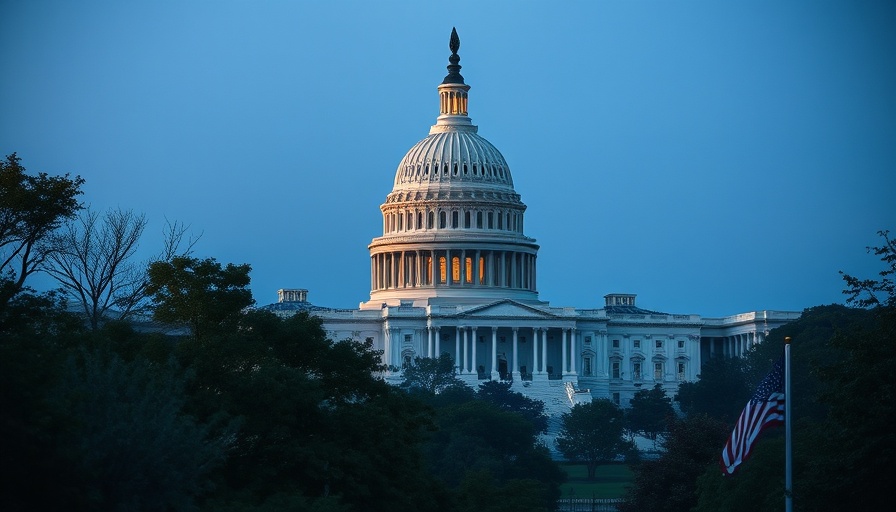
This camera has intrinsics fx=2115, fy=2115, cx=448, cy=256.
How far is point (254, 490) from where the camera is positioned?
62938 mm

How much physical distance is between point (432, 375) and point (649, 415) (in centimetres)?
2155

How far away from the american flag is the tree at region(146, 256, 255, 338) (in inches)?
732

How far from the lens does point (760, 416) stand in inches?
2345

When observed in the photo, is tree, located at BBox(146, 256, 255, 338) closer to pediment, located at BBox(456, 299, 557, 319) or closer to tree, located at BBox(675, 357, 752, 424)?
tree, located at BBox(675, 357, 752, 424)

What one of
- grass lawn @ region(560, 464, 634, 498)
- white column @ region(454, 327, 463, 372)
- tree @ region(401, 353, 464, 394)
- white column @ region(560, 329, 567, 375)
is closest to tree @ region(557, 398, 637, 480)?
grass lawn @ region(560, 464, 634, 498)

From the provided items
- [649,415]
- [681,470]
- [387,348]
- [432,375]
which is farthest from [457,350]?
[681,470]

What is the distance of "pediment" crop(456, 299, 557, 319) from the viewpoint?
19475cm

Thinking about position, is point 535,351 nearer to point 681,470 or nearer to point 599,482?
point 599,482

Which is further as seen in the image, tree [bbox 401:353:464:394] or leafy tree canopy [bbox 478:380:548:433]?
tree [bbox 401:353:464:394]

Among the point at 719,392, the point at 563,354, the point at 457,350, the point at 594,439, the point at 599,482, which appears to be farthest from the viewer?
the point at 563,354

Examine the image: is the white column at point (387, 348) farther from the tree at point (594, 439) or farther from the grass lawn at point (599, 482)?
the grass lawn at point (599, 482)

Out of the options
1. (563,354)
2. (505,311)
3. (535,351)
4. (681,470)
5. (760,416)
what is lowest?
(681,470)

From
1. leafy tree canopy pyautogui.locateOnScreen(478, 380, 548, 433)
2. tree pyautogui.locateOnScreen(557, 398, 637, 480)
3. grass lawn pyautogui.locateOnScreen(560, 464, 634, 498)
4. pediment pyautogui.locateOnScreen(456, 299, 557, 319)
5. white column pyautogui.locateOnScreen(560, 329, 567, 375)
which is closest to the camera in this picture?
grass lawn pyautogui.locateOnScreen(560, 464, 634, 498)

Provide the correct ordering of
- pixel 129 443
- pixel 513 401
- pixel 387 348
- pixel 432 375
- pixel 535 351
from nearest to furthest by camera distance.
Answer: pixel 129 443
pixel 513 401
pixel 432 375
pixel 535 351
pixel 387 348
